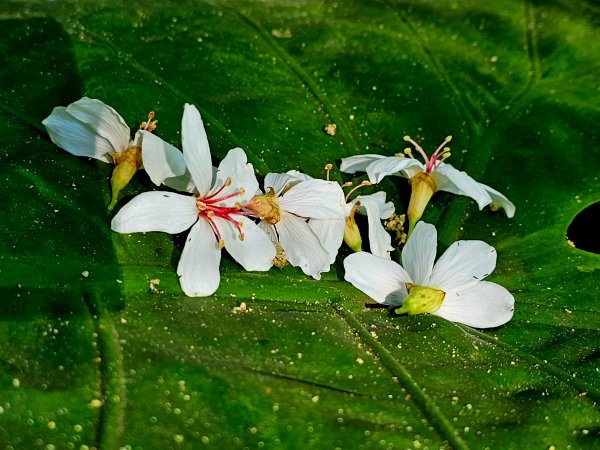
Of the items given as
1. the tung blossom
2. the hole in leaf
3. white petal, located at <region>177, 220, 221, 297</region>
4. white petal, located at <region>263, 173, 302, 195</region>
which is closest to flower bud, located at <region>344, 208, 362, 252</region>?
white petal, located at <region>263, 173, 302, 195</region>

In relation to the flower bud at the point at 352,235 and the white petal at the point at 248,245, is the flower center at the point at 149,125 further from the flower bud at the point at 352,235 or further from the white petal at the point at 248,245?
the flower bud at the point at 352,235

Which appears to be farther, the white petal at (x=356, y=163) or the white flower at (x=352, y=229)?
the white petal at (x=356, y=163)

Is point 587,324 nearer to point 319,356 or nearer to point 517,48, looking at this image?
point 319,356

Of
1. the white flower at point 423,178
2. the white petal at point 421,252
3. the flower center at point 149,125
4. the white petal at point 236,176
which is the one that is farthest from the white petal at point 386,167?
the flower center at point 149,125

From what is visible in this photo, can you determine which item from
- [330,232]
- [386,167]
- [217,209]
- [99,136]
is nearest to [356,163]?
[386,167]

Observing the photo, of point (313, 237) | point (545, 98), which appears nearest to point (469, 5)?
Result: point (545, 98)

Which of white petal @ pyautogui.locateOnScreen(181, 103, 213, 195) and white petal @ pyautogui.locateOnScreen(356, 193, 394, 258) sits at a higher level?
white petal @ pyautogui.locateOnScreen(181, 103, 213, 195)

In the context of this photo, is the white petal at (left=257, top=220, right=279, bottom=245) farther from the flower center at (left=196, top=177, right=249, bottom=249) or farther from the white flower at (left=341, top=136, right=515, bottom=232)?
the white flower at (left=341, top=136, right=515, bottom=232)
